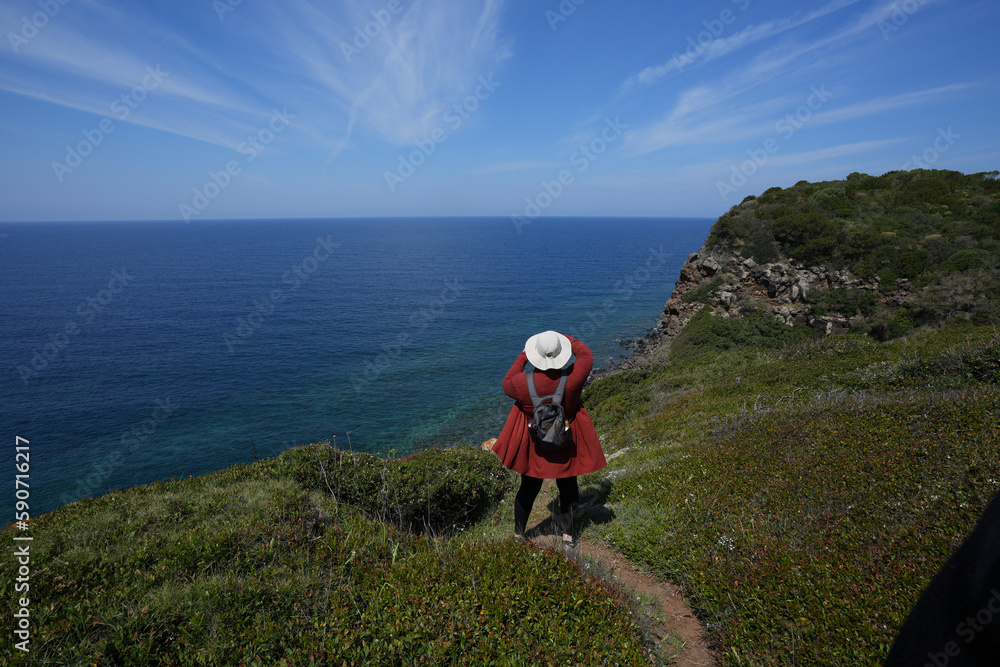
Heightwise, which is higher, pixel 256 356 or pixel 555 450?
pixel 555 450

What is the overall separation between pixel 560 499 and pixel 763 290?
3499 centimetres

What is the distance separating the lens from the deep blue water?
2642 cm

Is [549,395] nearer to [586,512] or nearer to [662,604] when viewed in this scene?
[662,604]

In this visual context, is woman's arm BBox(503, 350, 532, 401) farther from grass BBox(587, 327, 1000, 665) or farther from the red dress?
grass BBox(587, 327, 1000, 665)

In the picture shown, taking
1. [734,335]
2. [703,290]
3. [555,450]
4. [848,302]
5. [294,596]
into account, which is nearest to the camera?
[294,596]

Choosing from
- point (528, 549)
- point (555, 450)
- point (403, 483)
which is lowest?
point (403, 483)

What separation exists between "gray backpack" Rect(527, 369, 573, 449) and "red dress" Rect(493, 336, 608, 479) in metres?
0.09

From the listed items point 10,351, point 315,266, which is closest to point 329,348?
point 10,351

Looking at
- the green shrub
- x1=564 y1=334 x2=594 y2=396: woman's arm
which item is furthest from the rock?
x1=564 y1=334 x2=594 y2=396: woman's arm

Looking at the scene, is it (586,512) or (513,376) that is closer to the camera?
(513,376)

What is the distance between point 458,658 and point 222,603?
2.31 metres

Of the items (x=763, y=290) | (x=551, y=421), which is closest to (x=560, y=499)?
(x=551, y=421)

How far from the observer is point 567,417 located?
5.91 metres

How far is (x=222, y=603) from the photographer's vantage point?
4234 millimetres
